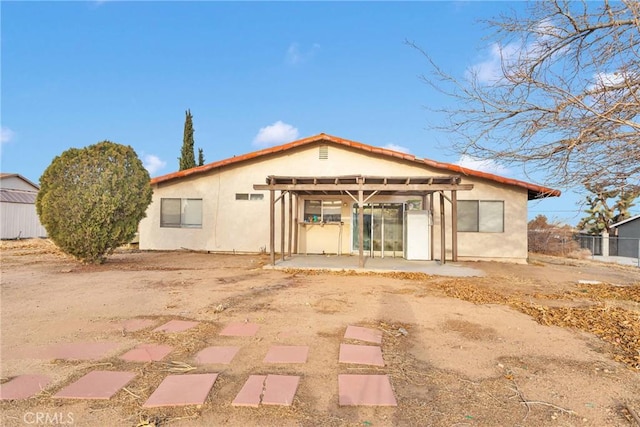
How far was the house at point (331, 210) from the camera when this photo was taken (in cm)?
1365

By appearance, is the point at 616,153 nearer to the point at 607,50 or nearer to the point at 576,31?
the point at 607,50

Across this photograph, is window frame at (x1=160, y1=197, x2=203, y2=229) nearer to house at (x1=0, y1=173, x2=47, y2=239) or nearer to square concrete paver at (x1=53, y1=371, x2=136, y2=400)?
house at (x1=0, y1=173, x2=47, y2=239)

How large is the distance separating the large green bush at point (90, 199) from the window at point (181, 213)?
4715 mm

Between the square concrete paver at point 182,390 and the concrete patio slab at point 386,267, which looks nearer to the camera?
the square concrete paver at point 182,390

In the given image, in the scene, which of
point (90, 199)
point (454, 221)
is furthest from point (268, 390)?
point (454, 221)

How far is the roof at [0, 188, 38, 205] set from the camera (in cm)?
2289

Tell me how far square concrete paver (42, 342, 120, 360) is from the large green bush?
657 centimetres

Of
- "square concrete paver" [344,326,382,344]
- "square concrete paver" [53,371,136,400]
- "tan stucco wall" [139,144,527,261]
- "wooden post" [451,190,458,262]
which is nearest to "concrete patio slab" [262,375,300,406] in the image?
"square concrete paver" [53,371,136,400]

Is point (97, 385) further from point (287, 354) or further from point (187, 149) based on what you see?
point (187, 149)

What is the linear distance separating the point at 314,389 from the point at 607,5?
18.7 feet

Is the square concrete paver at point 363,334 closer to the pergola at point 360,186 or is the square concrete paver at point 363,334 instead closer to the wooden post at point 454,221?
the pergola at point 360,186

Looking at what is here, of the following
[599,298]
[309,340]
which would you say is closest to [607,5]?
[599,298]

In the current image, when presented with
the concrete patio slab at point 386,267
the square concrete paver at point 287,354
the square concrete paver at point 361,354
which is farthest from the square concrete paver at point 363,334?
the concrete patio slab at point 386,267

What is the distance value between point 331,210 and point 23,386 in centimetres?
1234
